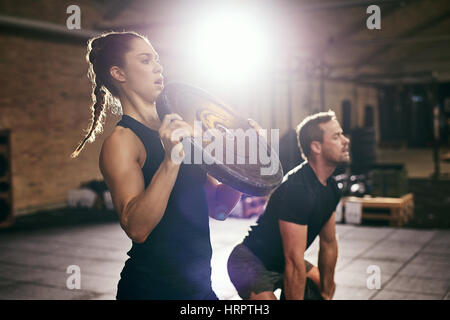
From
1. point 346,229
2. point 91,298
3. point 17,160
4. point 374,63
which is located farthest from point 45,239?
point 374,63

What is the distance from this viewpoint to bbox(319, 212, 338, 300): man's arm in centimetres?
266

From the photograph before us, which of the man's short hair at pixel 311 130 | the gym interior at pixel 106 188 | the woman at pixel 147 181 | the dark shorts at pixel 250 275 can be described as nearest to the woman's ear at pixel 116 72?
the woman at pixel 147 181

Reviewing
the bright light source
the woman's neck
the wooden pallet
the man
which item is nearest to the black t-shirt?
the man

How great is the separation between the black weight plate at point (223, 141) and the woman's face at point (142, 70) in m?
0.06

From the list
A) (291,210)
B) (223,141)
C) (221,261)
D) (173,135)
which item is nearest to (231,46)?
(221,261)

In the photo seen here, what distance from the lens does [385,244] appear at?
22.9ft

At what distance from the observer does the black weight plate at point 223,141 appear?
138 centimetres

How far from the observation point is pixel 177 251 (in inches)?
64.3

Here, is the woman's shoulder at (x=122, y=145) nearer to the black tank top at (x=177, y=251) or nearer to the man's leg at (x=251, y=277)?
the black tank top at (x=177, y=251)

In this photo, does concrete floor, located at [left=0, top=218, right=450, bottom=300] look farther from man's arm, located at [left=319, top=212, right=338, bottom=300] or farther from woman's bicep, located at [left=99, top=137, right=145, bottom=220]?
woman's bicep, located at [left=99, top=137, right=145, bottom=220]

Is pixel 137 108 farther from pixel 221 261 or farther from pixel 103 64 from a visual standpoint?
pixel 221 261

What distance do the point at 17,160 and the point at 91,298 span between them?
5.70 metres

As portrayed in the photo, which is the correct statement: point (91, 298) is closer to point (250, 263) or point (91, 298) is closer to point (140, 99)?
point (250, 263)

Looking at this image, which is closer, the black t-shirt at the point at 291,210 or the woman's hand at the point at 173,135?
the woman's hand at the point at 173,135
